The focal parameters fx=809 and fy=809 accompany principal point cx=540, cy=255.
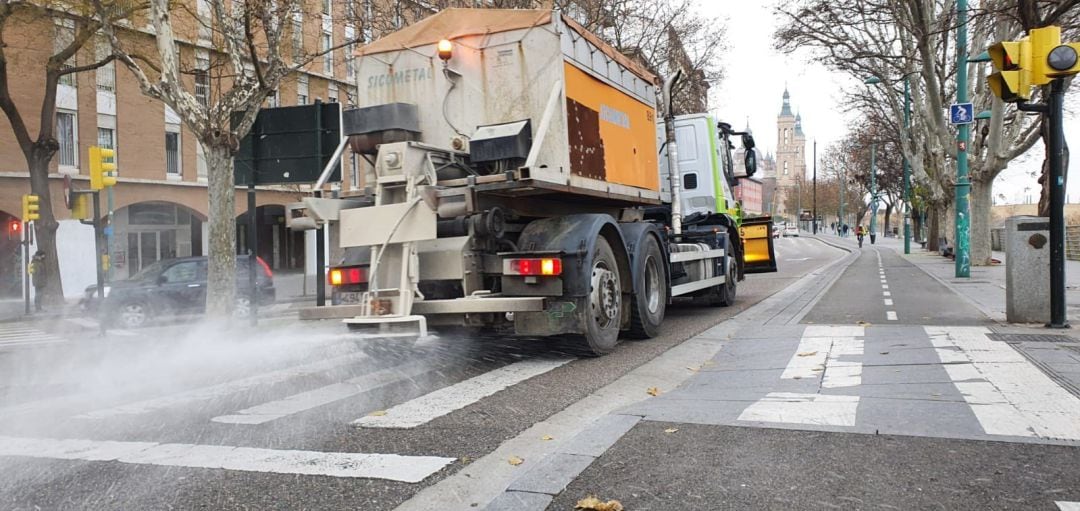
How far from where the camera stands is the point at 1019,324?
9125 millimetres

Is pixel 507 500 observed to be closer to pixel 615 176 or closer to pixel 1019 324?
pixel 615 176

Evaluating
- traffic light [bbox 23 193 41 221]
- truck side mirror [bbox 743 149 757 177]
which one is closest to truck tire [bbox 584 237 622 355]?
truck side mirror [bbox 743 149 757 177]

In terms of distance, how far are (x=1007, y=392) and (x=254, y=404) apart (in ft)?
17.2

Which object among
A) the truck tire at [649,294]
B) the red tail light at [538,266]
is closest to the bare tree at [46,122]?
the truck tire at [649,294]

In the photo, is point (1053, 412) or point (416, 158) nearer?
point (1053, 412)

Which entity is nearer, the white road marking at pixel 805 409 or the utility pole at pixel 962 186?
the white road marking at pixel 805 409

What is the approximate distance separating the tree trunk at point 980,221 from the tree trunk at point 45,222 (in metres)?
26.2

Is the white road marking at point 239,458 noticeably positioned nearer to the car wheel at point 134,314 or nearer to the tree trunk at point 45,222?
the car wheel at point 134,314

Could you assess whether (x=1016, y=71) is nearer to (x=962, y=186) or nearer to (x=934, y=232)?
(x=962, y=186)

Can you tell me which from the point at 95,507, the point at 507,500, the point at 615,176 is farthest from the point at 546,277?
the point at 95,507

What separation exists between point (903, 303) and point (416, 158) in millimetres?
9114

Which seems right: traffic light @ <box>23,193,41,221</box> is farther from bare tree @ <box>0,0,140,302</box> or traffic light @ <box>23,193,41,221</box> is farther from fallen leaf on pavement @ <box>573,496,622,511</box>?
fallen leaf on pavement @ <box>573,496,622,511</box>

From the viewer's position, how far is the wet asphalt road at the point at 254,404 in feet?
12.4

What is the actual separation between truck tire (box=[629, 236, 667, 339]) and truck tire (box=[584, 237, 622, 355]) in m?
0.43
